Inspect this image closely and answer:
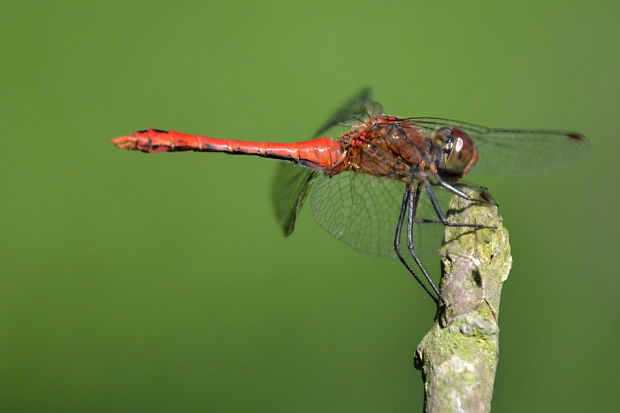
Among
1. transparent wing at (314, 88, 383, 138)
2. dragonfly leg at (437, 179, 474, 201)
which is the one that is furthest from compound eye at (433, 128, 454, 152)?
transparent wing at (314, 88, 383, 138)

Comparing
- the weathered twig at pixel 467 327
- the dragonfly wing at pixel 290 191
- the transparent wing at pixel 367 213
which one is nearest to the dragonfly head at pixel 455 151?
the transparent wing at pixel 367 213

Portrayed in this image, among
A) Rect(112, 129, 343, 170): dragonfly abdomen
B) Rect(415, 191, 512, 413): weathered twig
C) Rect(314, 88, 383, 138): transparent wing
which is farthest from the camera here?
Rect(314, 88, 383, 138): transparent wing

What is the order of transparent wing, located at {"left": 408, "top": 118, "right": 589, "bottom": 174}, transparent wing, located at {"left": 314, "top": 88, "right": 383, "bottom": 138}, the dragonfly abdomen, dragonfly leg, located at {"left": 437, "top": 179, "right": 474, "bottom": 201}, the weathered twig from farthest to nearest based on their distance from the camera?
transparent wing, located at {"left": 314, "top": 88, "right": 383, "bottom": 138} → the dragonfly abdomen → transparent wing, located at {"left": 408, "top": 118, "right": 589, "bottom": 174} → dragonfly leg, located at {"left": 437, "top": 179, "right": 474, "bottom": 201} → the weathered twig

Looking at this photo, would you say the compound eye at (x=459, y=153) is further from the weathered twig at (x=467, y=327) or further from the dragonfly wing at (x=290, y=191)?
the weathered twig at (x=467, y=327)

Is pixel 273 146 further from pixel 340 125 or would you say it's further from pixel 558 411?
pixel 558 411

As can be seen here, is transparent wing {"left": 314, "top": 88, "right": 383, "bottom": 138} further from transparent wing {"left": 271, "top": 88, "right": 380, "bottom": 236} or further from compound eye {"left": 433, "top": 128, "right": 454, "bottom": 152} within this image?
compound eye {"left": 433, "top": 128, "right": 454, "bottom": 152}

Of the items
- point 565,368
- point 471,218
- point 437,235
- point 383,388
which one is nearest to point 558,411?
point 565,368
